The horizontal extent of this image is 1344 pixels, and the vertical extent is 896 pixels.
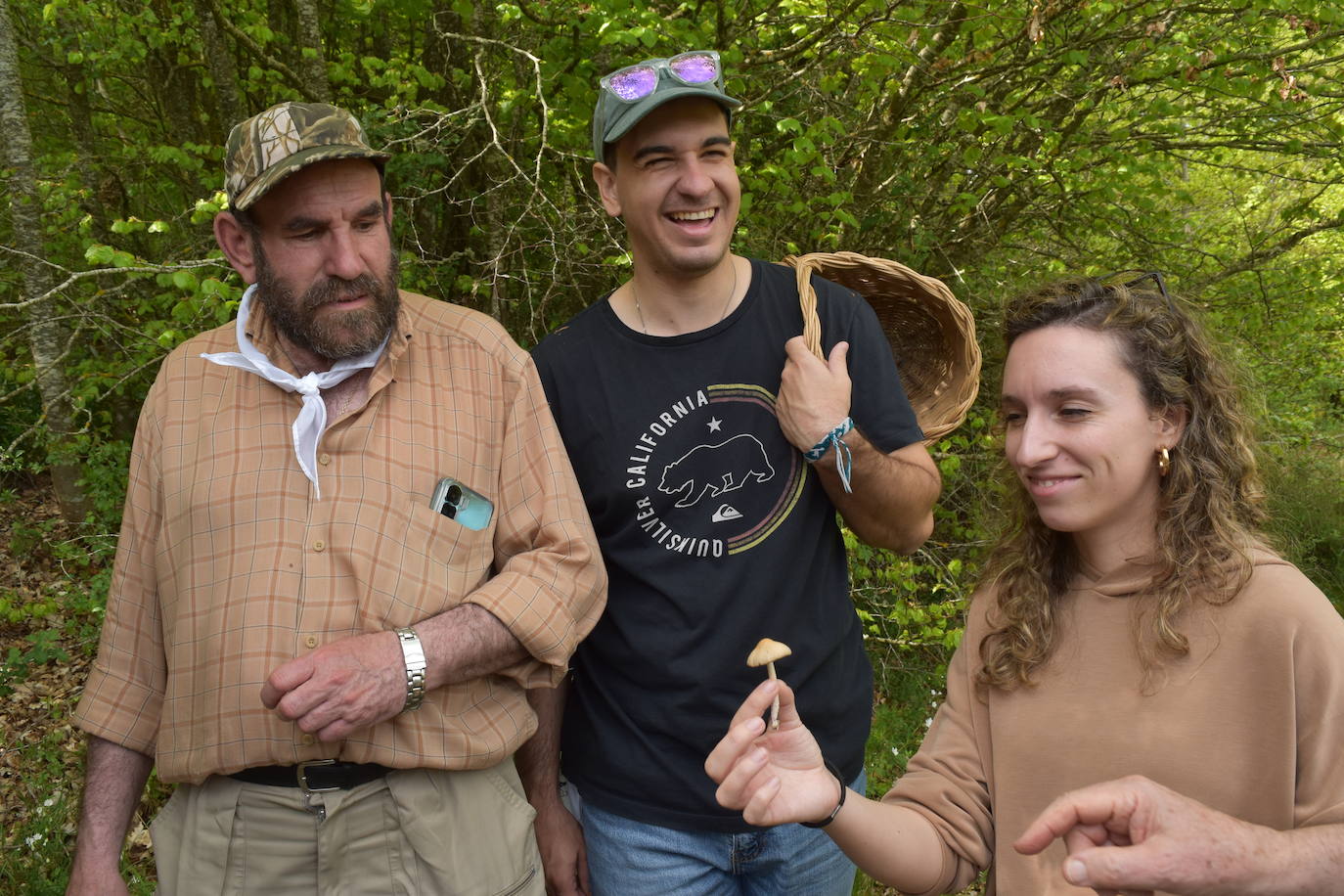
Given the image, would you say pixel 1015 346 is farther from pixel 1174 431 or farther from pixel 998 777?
pixel 998 777

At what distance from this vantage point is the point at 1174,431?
6.18ft

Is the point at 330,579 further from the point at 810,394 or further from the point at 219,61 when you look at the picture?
the point at 219,61

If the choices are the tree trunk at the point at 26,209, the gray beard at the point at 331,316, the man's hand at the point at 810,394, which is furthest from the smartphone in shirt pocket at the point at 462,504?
the tree trunk at the point at 26,209

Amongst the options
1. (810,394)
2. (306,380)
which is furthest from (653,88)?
(306,380)

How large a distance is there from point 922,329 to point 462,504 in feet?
4.97

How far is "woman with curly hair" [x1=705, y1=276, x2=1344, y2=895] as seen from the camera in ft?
4.80

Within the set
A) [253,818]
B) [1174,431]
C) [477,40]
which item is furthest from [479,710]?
[477,40]

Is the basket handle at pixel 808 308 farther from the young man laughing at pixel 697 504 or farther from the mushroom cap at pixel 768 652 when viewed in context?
the mushroom cap at pixel 768 652

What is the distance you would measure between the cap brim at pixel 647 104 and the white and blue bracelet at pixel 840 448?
84 centimetres

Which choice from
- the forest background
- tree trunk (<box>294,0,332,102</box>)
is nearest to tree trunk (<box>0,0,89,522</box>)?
the forest background

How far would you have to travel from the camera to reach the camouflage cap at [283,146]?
82.7 inches

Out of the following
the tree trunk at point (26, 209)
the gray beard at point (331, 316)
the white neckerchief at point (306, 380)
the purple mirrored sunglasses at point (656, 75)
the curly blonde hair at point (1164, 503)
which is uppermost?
the tree trunk at point (26, 209)

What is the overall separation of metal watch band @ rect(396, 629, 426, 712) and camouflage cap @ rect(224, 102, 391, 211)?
3.37 ft

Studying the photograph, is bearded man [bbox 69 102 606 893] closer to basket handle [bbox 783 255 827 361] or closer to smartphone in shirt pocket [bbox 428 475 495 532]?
smartphone in shirt pocket [bbox 428 475 495 532]
